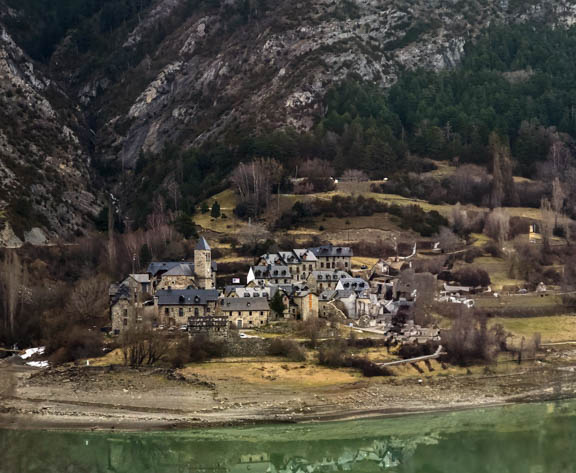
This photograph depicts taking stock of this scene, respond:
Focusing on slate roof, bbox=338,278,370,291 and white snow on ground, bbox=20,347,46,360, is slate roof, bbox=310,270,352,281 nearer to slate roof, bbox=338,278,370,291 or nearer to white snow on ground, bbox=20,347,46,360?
slate roof, bbox=338,278,370,291

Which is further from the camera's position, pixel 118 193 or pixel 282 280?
pixel 118 193

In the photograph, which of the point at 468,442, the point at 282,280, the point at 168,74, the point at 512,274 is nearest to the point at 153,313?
the point at 282,280

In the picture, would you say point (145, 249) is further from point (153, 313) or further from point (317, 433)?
point (317, 433)

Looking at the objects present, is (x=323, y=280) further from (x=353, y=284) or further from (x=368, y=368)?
(x=368, y=368)

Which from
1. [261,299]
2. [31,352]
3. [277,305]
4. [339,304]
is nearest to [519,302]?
[339,304]

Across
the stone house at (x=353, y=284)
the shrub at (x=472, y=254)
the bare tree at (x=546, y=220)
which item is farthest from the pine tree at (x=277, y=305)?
the bare tree at (x=546, y=220)

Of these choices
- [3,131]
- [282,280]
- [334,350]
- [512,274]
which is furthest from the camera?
[3,131]
